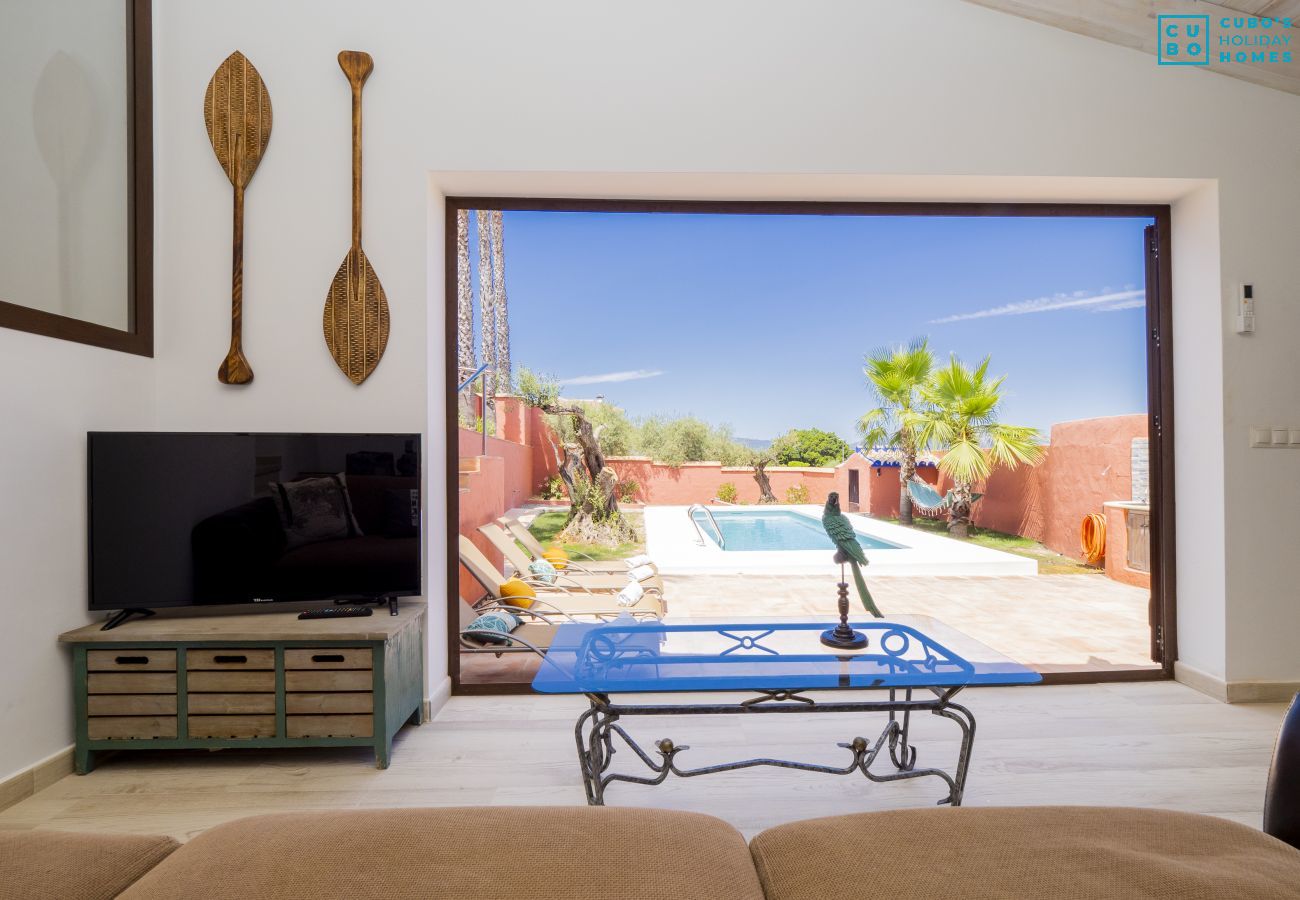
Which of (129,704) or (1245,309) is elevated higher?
(1245,309)

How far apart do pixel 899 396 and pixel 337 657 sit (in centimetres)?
276

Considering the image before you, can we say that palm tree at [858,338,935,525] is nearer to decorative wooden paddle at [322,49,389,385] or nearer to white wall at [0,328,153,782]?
decorative wooden paddle at [322,49,389,385]

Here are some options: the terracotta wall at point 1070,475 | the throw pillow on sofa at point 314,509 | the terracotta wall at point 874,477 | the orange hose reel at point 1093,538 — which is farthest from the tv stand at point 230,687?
the orange hose reel at point 1093,538

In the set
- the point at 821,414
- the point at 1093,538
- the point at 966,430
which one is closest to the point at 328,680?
the point at 821,414

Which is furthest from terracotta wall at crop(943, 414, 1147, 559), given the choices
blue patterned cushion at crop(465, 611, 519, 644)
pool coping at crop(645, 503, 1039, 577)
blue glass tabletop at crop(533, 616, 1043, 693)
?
blue patterned cushion at crop(465, 611, 519, 644)

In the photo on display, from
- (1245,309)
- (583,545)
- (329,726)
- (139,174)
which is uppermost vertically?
(139,174)

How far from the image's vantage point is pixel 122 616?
2.29 meters

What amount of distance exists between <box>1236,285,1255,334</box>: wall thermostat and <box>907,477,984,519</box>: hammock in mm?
1269

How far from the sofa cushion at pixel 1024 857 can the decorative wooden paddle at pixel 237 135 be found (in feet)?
8.78

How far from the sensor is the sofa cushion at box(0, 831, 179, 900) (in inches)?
30.8

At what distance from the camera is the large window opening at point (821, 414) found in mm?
3168

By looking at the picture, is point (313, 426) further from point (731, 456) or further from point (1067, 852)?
point (1067, 852)

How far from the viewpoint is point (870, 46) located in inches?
110

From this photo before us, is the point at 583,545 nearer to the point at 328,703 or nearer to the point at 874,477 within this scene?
the point at 328,703
